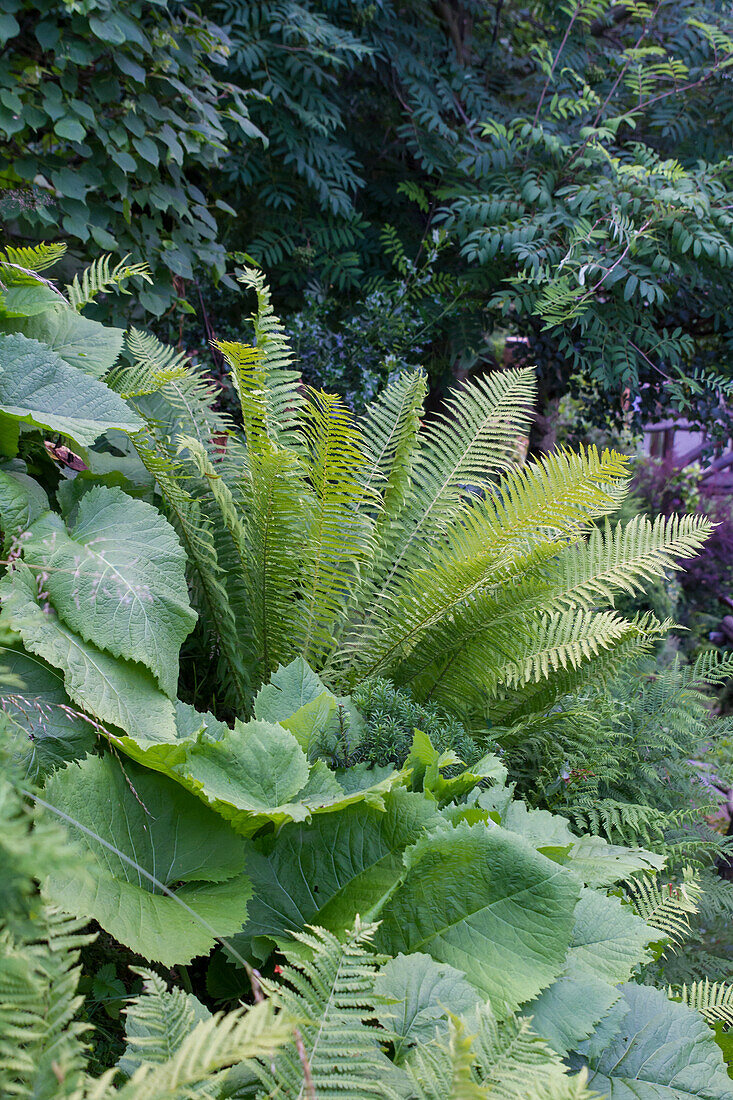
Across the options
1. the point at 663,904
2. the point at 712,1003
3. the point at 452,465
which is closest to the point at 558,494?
the point at 452,465

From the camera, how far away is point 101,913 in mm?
886

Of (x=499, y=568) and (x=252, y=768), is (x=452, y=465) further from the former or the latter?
(x=252, y=768)

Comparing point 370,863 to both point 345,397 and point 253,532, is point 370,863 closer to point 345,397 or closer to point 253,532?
point 253,532

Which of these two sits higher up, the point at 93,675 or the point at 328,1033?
the point at 328,1033

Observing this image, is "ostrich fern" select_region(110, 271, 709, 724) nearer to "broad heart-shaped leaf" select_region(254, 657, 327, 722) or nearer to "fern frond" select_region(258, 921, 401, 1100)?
"broad heart-shaped leaf" select_region(254, 657, 327, 722)

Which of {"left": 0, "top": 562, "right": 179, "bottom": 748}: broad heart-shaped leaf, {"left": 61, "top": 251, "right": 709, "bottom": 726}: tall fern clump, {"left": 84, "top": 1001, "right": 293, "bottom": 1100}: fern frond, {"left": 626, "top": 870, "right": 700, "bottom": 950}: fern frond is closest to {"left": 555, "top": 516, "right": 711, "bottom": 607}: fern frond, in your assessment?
{"left": 61, "top": 251, "right": 709, "bottom": 726}: tall fern clump

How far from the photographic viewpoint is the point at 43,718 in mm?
1130

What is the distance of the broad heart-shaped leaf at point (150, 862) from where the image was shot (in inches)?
35.6

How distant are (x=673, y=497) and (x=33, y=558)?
498cm

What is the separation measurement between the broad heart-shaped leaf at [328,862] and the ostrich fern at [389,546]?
0.51 metres

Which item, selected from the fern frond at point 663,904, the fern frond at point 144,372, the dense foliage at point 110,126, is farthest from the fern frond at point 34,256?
the fern frond at point 663,904

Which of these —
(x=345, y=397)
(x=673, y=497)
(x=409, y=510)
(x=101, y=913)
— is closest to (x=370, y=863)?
(x=101, y=913)

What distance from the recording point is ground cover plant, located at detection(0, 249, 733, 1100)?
2.27 ft

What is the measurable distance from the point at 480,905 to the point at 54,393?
1.13 meters
